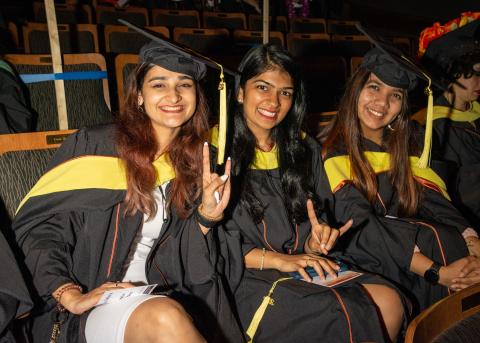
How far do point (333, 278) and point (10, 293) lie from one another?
3.79 ft

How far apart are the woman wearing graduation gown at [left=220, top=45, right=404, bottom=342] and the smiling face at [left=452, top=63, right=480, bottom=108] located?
1321 millimetres

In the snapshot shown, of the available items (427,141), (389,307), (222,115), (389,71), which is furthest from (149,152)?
(427,141)

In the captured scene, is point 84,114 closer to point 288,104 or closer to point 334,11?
point 288,104

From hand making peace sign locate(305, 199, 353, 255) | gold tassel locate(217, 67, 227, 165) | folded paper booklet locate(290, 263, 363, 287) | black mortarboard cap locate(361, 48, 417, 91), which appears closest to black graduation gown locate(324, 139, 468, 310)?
folded paper booklet locate(290, 263, 363, 287)

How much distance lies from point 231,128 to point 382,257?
3.00ft

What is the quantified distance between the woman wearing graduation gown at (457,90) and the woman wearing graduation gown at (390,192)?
20.3 inches

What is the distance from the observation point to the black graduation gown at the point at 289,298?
1646mm

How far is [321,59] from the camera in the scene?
3.86 meters

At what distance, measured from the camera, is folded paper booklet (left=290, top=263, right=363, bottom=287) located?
176 cm

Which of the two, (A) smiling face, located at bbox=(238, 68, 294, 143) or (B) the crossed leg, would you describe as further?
(A) smiling face, located at bbox=(238, 68, 294, 143)

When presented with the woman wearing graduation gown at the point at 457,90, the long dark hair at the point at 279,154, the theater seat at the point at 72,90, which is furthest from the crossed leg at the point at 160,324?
the woman wearing graduation gown at the point at 457,90

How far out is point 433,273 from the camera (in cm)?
193

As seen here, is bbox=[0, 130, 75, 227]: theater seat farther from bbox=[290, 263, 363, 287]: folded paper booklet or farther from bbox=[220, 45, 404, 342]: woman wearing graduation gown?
bbox=[290, 263, 363, 287]: folded paper booklet

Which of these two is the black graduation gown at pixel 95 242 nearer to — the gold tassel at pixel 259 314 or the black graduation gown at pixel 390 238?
the gold tassel at pixel 259 314
